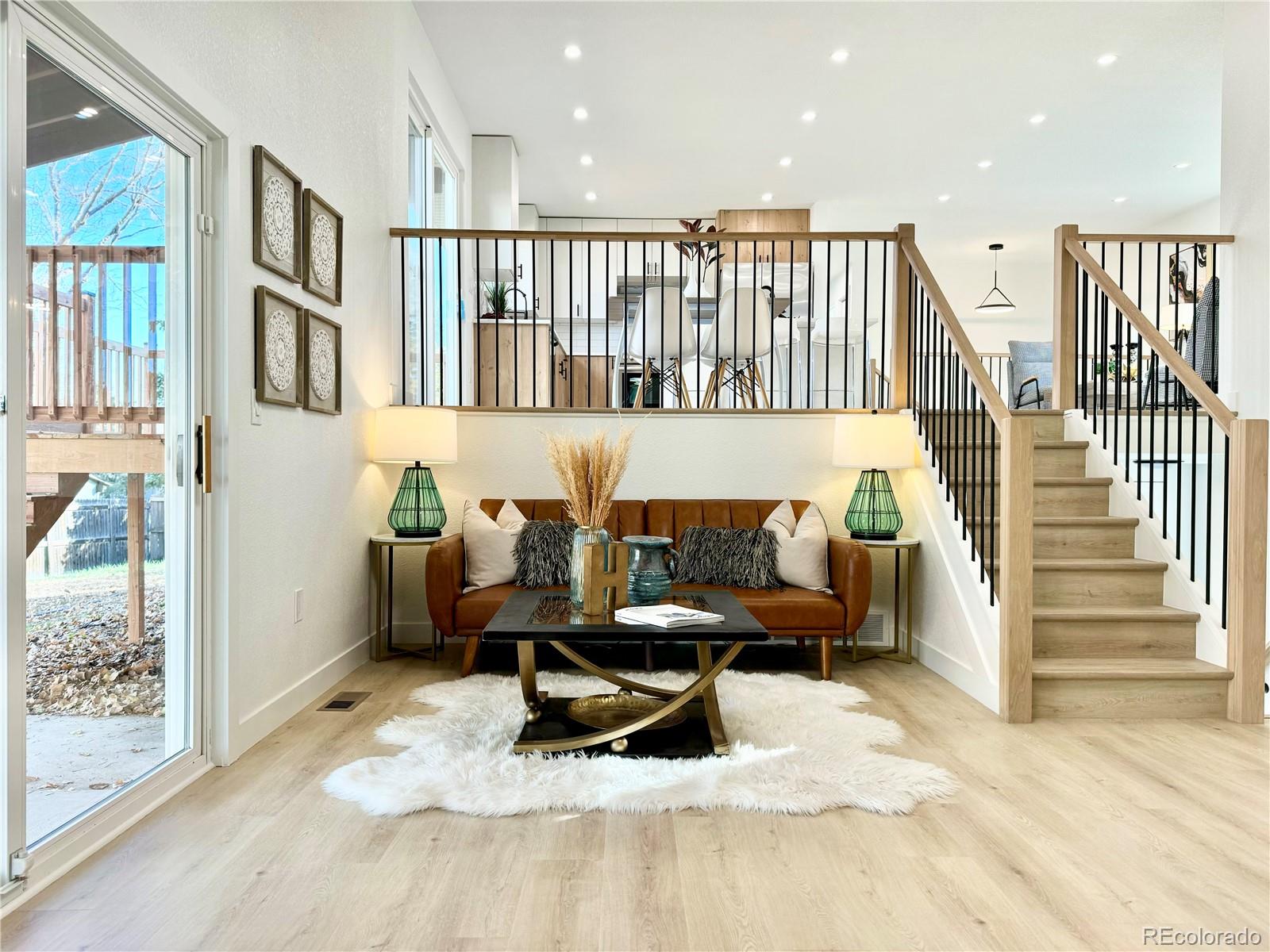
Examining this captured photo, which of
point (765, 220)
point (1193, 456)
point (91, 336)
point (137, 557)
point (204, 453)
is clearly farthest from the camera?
point (765, 220)

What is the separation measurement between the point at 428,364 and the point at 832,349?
555cm

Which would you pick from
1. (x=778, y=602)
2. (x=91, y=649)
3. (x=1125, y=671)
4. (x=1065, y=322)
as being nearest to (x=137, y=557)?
(x=91, y=649)

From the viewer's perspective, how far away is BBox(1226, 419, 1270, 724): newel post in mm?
3275

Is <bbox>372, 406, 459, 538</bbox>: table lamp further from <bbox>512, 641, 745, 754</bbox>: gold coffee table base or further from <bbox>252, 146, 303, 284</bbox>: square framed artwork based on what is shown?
<bbox>512, 641, 745, 754</bbox>: gold coffee table base

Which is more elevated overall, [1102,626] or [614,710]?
[1102,626]

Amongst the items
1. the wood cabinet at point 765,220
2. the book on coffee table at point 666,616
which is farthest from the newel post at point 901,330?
the wood cabinet at point 765,220

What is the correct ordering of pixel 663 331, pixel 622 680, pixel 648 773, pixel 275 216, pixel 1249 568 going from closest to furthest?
pixel 648 773 → pixel 622 680 → pixel 275 216 → pixel 1249 568 → pixel 663 331

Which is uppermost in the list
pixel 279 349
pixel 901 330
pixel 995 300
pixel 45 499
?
pixel 995 300

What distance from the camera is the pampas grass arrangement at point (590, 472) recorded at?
286 cm

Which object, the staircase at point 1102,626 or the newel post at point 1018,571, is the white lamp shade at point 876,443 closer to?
the staircase at point 1102,626

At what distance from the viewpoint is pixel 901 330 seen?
4934 millimetres

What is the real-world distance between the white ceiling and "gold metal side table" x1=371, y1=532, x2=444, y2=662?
11.7ft

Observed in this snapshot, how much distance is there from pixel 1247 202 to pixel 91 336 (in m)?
5.82

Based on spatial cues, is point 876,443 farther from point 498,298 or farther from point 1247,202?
point 498,298
